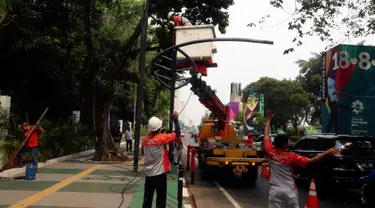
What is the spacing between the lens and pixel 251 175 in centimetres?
1336

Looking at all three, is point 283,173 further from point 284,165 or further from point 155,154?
point 155,154

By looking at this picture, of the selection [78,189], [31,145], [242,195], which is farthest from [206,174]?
[31,145]

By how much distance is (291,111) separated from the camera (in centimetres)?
5338

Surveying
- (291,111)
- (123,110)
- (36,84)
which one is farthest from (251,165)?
(291,111)

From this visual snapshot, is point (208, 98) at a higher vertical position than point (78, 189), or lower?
higher

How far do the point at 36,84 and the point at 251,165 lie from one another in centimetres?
1515

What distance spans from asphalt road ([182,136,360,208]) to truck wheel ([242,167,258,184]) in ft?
0.72

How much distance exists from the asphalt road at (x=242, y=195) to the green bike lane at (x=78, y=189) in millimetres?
863

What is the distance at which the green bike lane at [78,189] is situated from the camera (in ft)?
27.1

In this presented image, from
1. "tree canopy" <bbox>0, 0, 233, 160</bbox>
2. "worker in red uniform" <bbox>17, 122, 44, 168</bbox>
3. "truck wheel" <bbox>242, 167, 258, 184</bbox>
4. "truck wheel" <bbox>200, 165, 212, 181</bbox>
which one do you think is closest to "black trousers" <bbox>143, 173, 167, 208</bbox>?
"worker in red uniform" <bbox>17, 122, 44, 168</bbox>

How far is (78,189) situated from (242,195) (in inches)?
177

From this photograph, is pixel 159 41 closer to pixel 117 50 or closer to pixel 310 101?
pixel 117 50

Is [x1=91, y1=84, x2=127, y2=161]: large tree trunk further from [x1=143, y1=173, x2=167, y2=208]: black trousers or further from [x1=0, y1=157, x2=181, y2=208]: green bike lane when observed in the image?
[x1=143, y1=173, x2=167, y2=208]: black trousers

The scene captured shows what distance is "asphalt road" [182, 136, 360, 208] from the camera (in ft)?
31.5
